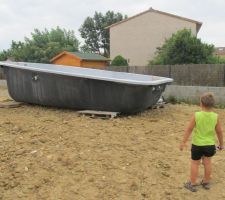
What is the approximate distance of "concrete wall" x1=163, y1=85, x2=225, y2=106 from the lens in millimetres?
11422

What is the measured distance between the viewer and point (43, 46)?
52.8 meters

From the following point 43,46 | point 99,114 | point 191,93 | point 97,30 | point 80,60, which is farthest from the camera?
point 97,30

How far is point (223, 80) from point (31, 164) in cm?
813

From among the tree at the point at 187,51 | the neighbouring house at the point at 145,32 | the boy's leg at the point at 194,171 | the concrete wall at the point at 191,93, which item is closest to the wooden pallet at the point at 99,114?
the boy's leg at the point at 194,171

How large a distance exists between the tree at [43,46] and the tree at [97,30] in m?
11.8

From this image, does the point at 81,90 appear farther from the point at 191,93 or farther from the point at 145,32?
the point at 145,32

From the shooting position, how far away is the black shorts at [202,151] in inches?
184

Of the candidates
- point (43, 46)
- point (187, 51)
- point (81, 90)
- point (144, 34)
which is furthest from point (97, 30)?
point (81, 90)

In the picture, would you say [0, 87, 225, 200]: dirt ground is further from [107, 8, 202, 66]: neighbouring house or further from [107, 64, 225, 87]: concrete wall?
[107, 8, 202, 66]: neighbouring house

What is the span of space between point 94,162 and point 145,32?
32139 mm

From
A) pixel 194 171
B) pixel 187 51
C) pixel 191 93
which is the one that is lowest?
pixel 191 93

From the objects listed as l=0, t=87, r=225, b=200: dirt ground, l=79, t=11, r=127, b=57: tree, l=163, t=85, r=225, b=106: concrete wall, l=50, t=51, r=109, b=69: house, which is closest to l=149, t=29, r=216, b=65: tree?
l=163, t=85, r=225, b=106: concrete wall

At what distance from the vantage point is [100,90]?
8.34 metres

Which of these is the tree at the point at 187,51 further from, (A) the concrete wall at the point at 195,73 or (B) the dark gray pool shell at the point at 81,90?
(B) the dark gray pool shell at the point at 81,90
